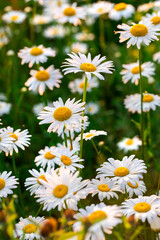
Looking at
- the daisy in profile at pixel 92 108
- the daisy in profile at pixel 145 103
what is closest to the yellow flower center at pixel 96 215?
the daisy in profile at pixel 145 103

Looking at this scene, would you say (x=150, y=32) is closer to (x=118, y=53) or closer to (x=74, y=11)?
(x=74, y=11)

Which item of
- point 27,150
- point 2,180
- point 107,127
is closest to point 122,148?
point 107,127

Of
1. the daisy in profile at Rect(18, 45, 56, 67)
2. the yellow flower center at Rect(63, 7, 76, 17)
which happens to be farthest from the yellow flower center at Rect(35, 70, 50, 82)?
the yellow flower center at Rect(63, 7, 76, 17)

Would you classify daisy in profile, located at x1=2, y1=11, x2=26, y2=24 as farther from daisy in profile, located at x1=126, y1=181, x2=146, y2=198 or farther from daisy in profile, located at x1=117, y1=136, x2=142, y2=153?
daisy in profile, located at x1=126, y1=181, x2=146, y2=198

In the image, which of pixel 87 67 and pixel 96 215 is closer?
pixel 96 215

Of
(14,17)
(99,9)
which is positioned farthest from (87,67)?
(14,17)

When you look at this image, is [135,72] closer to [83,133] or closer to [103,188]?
[83,133]

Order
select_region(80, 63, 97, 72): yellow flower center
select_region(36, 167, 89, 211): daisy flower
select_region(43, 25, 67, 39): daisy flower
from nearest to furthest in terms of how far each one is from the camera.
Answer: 1. select_region(36, 167, 89, 211): daisy flower
2. select_region(80, 63, 97, 72): yellow flower center
3. select_region(43, 25, 67, 39): daisy flower
